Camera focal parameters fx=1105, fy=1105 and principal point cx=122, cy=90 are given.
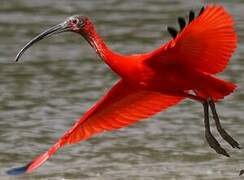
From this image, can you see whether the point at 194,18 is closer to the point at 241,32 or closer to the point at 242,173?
the point at 242,173

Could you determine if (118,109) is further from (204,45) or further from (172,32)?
(172,32)

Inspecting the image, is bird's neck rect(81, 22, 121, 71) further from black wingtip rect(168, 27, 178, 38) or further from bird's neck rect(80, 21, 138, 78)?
black wingtip rect(168, 27, 178, 38)

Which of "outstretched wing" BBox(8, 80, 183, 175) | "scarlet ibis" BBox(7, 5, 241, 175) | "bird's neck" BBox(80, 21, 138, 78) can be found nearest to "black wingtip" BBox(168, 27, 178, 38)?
"scarlet ibis" BBox(7, 5, 241, 175)

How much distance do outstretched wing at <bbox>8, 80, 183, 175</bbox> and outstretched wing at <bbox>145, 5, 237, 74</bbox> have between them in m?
0.60

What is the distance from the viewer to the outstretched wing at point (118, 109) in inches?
409

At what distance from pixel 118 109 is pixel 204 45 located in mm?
1364

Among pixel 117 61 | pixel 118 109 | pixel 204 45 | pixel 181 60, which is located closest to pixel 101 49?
pixel 117 61

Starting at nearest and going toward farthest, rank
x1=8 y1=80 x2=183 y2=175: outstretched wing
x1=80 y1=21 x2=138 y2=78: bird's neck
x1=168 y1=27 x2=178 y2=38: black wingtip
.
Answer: x1=168 y1=27 x2=178 y2=38: black wingtip
x1=80 y1=21 x2=138 y2=78: bird's neck
x1=8 y1=80 x2=183 y2=175: outstretched wing

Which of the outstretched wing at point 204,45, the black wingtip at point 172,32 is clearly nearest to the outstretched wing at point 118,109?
the outstretched wing at point 204,45

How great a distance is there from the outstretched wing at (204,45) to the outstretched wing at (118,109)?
596mm

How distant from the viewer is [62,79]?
14.8 meters

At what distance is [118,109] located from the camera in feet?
35.2

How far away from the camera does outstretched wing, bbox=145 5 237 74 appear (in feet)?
31.0

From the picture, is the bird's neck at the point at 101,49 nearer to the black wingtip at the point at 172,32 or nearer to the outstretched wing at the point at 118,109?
the outstretched wing at the point at 118,109
